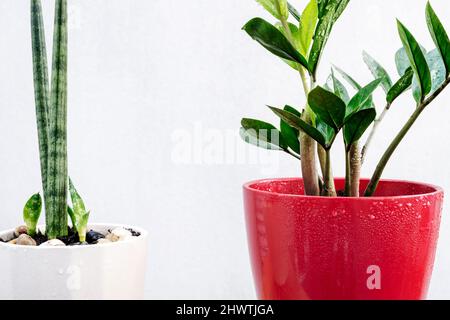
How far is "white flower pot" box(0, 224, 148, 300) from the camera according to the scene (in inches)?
20.9

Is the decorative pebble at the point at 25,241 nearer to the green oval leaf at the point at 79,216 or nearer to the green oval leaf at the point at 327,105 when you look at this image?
the green oval leaf at the point at 79,216

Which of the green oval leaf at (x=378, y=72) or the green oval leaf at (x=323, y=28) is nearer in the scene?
the green oval leaf at (x=323, y=28)

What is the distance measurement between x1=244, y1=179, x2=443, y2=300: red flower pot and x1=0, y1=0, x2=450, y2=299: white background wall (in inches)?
12.9

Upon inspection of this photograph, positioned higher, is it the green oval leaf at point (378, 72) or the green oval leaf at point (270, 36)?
the green oval leaf at point (270, 36)

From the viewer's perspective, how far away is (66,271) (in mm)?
531

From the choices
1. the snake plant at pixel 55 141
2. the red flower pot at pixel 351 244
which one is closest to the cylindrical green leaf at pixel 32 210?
the snake plant at pixel 55 141

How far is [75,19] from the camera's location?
2.85 feet

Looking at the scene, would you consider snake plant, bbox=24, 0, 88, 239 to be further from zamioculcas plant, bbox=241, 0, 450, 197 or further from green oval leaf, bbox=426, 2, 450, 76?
green oval leaf, bbox=426, 2, 450, 76

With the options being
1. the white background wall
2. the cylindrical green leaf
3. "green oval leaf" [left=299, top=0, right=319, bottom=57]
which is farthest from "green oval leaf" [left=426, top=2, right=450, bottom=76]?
the cylindrical green leaf

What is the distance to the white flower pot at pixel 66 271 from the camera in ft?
1.74

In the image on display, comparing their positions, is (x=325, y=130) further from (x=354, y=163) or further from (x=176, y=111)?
(x=176, y=111)

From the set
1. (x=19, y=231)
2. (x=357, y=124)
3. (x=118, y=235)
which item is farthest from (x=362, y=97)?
(x=19, y=231)

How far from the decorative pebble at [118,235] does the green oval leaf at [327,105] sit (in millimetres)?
243
